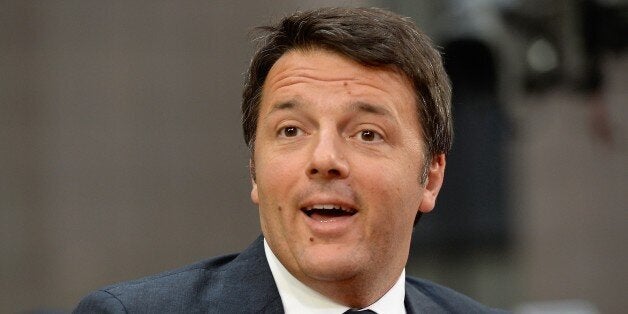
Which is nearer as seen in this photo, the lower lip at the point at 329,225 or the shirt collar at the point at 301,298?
the lower lip at the point at 329,225

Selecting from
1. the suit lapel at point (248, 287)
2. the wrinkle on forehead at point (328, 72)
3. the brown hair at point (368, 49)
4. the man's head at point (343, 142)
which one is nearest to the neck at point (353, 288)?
the man's head at point (343, 142)

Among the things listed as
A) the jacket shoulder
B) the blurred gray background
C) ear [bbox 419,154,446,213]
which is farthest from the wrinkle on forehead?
the blurred gray background

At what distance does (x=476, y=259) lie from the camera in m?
8.31

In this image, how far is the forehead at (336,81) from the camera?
3010 millimetres

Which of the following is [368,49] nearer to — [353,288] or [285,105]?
[285,105]

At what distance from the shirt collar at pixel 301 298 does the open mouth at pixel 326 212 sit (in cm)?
25

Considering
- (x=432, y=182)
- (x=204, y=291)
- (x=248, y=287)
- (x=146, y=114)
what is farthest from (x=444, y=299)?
(x=146, y=114)

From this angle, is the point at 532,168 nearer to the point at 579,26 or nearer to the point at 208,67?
the point at 579,26

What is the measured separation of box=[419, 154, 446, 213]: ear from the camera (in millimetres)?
3338

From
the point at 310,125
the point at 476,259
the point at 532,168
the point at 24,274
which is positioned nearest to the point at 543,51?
the point at 532,168

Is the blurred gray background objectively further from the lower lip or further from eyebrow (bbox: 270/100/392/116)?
the lower lip

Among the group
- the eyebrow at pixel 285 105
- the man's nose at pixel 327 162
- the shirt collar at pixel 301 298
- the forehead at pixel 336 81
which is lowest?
the shirt collar at pixel 301 298

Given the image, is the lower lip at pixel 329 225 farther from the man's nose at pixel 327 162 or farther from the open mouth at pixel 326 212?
the man's nose at pixel 327 162

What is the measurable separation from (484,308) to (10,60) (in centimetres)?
458
